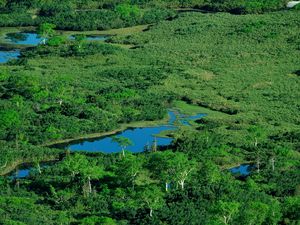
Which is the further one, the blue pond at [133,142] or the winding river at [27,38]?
the winding river at [27,38]

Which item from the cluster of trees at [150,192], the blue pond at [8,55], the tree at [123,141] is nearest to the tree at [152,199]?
the cluster of trees at [150,192]

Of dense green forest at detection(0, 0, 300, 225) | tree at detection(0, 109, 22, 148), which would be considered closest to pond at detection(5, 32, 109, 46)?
dense green forest at detection(0, 0, 300, 225)

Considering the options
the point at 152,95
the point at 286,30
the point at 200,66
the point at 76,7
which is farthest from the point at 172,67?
the point at 76,7

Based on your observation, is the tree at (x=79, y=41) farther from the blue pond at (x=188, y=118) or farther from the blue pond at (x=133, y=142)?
the blue pond at (x=133, y=142)

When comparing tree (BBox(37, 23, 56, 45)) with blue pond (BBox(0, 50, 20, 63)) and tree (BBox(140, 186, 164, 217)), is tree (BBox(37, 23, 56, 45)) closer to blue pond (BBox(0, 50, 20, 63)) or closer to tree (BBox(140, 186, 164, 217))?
blue pond (BBox(0, 50, 20, 63))

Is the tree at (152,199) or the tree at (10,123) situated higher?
the tree at (152,199)
